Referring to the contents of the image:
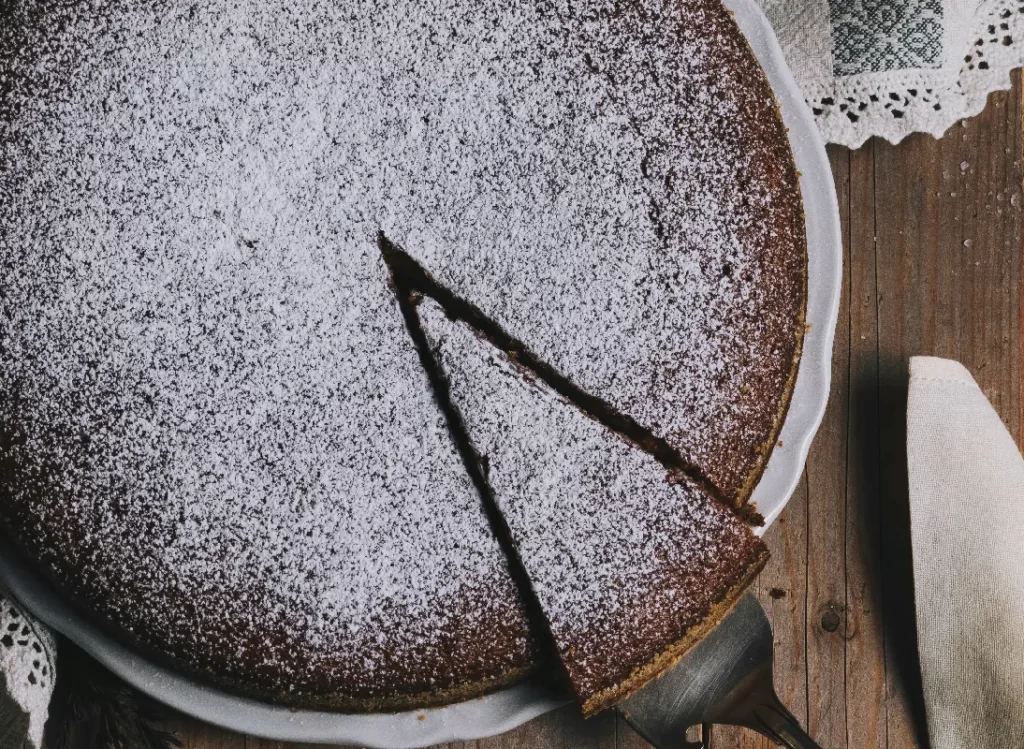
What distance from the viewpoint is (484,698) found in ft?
5.14

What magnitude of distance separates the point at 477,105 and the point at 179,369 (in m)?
0.59

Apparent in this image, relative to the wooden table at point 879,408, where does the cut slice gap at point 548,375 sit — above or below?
above

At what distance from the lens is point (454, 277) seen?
150cm

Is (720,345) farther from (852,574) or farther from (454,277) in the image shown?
(852,574)

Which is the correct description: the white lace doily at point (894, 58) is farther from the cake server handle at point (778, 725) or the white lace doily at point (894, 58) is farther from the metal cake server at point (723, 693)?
the cake server handle at point (778, 725)

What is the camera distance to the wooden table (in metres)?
1.93

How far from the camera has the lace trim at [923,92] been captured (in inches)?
72.1

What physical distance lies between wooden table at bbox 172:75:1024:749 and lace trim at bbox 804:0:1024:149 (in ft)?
0.26

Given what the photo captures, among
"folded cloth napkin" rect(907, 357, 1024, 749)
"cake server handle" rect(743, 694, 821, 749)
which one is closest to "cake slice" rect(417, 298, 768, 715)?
"cake server handle" rect(743, 694, 821, 749)

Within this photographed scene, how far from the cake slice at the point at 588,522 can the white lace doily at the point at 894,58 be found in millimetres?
803

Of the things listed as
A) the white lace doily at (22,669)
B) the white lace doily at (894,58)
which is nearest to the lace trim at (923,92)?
the white lace doily at (894,58)

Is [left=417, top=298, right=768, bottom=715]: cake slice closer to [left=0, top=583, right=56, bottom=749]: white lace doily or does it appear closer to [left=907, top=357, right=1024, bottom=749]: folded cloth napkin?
[left=907, top=357, right=1024, bottom=749]: folded cloth napkin

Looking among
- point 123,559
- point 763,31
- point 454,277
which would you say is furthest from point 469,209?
point 123,559

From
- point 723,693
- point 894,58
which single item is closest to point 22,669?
point 723,693
